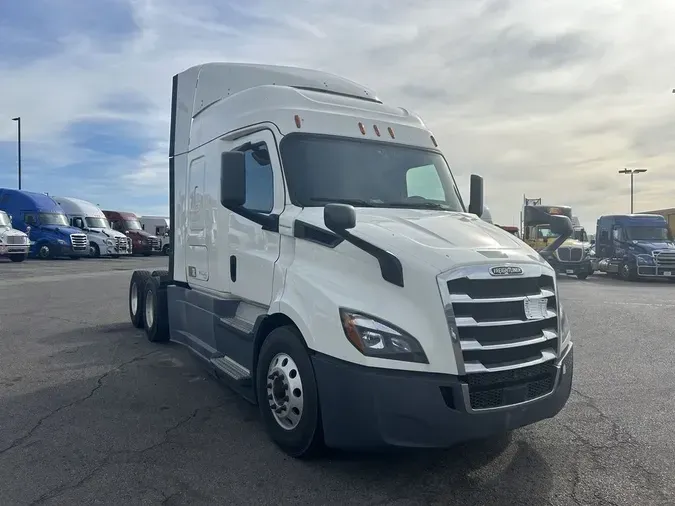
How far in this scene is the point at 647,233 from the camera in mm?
23469

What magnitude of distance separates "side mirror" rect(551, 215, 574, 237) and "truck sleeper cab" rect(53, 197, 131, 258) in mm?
31127

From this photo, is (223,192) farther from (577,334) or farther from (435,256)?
(577,334)

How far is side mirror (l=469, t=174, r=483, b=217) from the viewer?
5965mm

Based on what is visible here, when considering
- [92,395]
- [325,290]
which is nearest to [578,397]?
[325,290]

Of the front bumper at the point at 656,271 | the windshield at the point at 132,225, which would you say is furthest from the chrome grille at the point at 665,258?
the windshield at the point at 132,225

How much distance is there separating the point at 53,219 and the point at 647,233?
91.6 ft

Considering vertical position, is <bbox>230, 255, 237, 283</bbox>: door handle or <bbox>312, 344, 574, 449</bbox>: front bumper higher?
<bbox>230, 255, 237, 283</bbox>: door handle

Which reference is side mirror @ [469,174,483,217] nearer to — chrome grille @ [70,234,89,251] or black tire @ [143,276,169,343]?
black tire @ [143,276,169,343]

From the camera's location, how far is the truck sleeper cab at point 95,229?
32.6 metres

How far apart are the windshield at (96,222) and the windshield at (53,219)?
2.37 m

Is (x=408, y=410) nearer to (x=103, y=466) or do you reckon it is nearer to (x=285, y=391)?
(x=285, y=391)

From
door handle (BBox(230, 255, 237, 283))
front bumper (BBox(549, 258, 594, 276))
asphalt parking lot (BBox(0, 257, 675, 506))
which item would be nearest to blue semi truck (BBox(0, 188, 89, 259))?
front bumper (BBox(549, 258, 594, 276))

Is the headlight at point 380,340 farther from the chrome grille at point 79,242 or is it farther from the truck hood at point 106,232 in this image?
the truck hood at point 106,232

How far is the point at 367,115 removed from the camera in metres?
5.46
